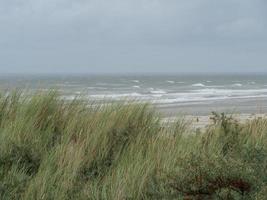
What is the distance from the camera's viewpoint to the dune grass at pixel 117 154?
3867 mm

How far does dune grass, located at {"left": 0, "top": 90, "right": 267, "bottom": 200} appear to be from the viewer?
387 cm

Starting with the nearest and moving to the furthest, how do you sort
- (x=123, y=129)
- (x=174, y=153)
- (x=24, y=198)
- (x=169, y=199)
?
1. (x=169, y=199)
2. (x=24, y=198)
3. (x=174, y=153)
4. (x=123, y=129)

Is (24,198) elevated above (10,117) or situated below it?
below

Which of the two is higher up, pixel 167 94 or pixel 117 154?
pixel 117 154

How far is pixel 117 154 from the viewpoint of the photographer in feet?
16.9

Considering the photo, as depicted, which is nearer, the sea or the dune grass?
the dune grass

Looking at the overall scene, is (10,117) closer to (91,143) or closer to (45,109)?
(45,109)

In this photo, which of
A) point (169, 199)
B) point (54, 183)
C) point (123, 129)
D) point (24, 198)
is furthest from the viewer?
point (123, 129)

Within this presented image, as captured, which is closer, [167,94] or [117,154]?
[117,154]

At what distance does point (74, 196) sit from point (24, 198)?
1.34 feet

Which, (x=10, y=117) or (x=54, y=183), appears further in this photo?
(x=10, y=117)

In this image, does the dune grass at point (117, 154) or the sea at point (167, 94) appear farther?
the sea at point (167, 94)

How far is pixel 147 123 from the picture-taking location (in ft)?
20.0

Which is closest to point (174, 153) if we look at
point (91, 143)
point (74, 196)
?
point (91, 143)
